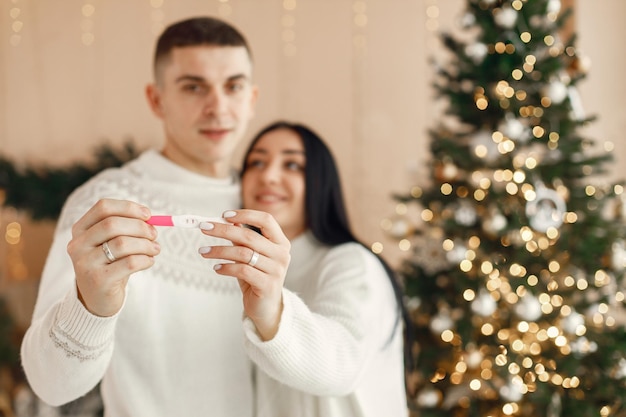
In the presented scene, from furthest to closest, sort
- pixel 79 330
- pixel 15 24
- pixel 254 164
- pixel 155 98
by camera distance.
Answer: pixel 15 24
pixel 254 164
pixel 155 98
pixel 79 330

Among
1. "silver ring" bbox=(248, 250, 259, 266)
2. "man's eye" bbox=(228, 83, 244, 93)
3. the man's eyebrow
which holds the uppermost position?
the man's eyebrow

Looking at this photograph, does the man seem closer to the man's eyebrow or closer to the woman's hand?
the man's eyebrow

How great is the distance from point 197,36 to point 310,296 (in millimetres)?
770

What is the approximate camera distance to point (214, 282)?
1.72m

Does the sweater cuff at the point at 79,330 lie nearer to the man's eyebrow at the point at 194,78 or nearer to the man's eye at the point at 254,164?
the man's eyebrow at the point at 194,78

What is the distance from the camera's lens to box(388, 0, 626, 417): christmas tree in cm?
243

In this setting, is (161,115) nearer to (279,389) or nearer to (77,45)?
(279,389)

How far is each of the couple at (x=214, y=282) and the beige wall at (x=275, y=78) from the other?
161 cm

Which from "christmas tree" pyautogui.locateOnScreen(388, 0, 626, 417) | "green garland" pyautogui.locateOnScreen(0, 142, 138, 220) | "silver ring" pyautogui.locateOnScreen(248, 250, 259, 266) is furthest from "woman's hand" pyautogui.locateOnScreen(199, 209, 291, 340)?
"green garland" pyautogui.locateOnScreen(0, 142, 138, 220)

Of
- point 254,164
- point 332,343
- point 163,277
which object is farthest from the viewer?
point 254,164

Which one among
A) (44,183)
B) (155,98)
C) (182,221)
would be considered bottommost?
(44,183)

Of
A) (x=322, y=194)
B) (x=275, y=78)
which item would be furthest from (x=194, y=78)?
(x=275, y=78)

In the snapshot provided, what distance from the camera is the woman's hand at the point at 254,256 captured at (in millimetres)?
1199

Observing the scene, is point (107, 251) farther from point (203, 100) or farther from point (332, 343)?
point (203, 100)
